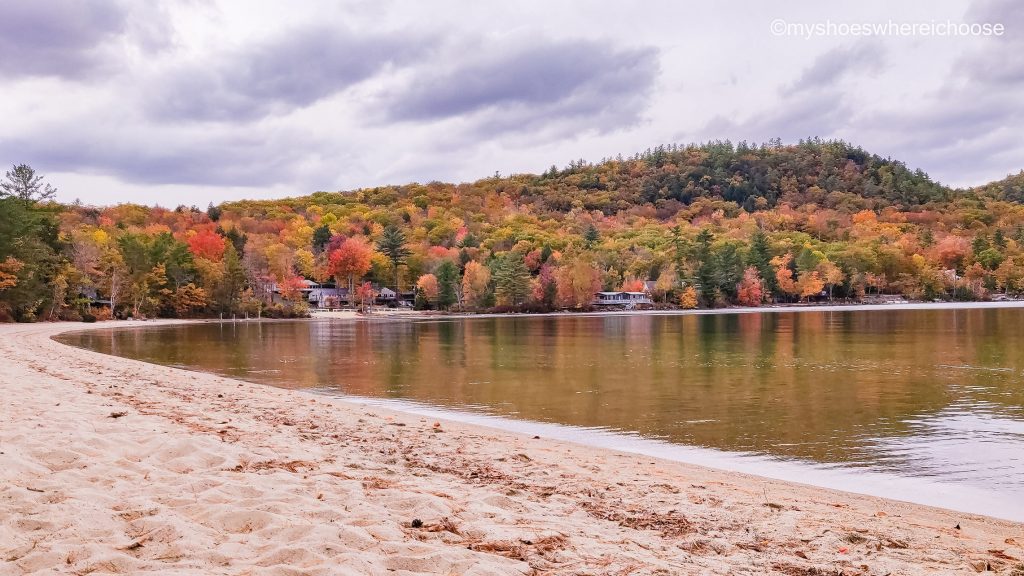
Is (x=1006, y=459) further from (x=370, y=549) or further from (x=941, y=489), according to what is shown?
(x=370, y=549)

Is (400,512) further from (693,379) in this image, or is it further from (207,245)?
(207,245)

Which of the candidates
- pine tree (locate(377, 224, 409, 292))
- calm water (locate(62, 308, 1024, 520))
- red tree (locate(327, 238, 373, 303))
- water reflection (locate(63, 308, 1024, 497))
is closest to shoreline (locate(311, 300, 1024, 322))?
red tree (locate(327, 238, 373, 303))

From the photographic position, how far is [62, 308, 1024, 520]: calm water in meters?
11.8

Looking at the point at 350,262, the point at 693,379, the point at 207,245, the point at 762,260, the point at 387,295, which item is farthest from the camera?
the point at 762,260

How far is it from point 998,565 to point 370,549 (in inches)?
214

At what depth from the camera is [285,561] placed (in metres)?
4.90

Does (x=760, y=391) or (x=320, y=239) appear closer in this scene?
(x=760, y=391)

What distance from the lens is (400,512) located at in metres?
6.32

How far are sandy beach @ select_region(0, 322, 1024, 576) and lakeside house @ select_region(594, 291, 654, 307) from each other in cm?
12526

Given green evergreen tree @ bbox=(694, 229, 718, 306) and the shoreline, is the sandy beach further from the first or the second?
green evergreen tree @ bbox=(694, 229, 718, 306)

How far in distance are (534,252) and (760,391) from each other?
120 meters

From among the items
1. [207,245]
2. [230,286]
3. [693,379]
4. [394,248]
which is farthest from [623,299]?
[693,379]

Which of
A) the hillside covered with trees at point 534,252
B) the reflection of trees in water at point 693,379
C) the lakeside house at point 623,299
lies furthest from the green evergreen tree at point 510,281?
the reflection of trees in water at point 693,379

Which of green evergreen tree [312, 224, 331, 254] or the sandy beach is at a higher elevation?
green evergreen tree [312, 224, 331, 254]
